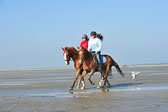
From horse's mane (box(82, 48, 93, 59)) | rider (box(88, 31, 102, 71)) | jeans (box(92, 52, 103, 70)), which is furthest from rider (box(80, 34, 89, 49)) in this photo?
horse's mane (box(82, 48, 93, 59))

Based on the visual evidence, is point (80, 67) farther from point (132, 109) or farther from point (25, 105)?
point (132, 109)

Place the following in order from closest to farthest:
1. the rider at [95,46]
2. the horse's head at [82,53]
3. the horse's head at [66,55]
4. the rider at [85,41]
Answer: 1. the horse's head at [66,55]
2. the horse's head at [82,53]
3. the rider at [95,46]
4. the rider at [85,41]

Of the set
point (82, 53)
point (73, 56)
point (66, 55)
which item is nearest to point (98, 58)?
point (82, 53)

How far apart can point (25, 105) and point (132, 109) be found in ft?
9.36

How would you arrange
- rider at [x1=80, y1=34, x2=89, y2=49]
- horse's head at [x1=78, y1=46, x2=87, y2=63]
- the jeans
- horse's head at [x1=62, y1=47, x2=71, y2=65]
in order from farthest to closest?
1. rider at [x1=80, y1=34, x2=89, y2=49]
2. the jeans
3. horse's head at [x1=78, y1=46, x2=87, y2=63]
4. horse's head at [x1=62, y1=47, x2=71, y2=65]

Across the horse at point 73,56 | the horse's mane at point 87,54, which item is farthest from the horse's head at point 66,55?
the horse's mane at point 87,54

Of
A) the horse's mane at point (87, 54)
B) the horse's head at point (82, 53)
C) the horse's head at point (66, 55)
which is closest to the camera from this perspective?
the horse's head at point (66, 55)

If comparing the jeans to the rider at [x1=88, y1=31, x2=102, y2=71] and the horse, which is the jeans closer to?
the rider at [x1=88, y1=31, x2=102, y2=71]

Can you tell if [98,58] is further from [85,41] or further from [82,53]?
[85,41]

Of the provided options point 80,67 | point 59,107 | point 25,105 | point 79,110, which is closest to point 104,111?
point 79,110

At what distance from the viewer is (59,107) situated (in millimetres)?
7961

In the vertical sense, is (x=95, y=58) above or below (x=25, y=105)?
above

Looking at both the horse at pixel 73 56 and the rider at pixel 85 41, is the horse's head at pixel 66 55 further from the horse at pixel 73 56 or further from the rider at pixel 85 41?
the rider at pixel 85 41

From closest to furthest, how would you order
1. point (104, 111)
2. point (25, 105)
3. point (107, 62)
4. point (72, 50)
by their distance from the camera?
point (104, 111), point (25, 105), point (72, 50), point (107, 62)
